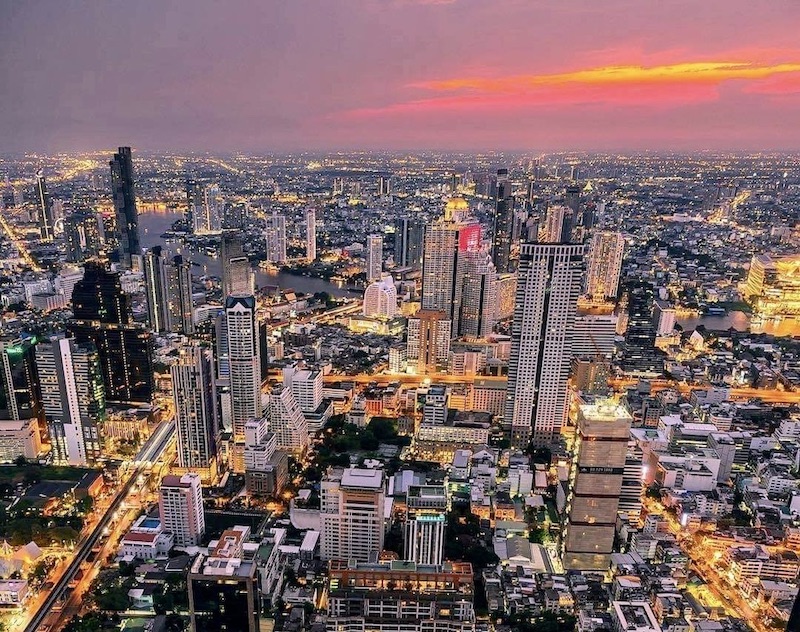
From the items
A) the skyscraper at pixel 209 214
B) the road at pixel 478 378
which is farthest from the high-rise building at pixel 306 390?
the skyscraper at pixel 209 214

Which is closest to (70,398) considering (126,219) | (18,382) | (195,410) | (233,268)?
(18,382)

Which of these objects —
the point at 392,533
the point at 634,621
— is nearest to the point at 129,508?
the point at 392,533

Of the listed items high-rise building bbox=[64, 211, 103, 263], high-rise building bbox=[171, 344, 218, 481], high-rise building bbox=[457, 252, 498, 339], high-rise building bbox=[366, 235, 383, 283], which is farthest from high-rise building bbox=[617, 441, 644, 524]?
high-rise building bbox=[64, 211, 103, 263]

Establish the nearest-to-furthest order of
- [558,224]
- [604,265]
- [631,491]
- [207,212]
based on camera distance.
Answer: [631,491], [604,265], [558,224], [207,212]

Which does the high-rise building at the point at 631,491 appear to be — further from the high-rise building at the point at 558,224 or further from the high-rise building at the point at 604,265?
the high-rise building at the point at 558,224

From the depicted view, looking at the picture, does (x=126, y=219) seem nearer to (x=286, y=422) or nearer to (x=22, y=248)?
(x=22, y=248)

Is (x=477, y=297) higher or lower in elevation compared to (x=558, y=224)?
lower

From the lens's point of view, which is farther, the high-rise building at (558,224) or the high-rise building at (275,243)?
the high-rise building at (275,243)

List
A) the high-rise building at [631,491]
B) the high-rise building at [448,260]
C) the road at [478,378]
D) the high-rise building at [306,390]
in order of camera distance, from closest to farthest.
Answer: the high-rise building at [631,491] < the high-rise building at [306,390] < the road at [478,378] < the high-rise building at [448,260]

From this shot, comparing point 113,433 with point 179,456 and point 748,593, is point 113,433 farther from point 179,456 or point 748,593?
point 748,593
